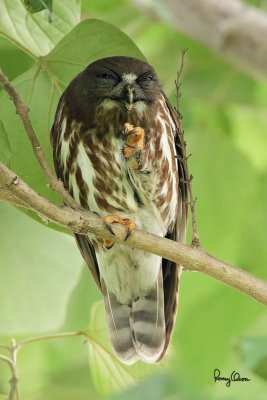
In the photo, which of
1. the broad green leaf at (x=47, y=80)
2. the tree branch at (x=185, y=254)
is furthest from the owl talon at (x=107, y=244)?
the tree branch at (x=185, y=254)

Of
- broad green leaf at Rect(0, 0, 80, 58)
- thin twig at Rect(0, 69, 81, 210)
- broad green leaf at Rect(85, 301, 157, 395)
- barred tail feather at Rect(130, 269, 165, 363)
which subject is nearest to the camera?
thin twig at Rect(0, 69, 81, 210)

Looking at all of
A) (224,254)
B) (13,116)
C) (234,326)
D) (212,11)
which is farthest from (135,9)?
(13,116)

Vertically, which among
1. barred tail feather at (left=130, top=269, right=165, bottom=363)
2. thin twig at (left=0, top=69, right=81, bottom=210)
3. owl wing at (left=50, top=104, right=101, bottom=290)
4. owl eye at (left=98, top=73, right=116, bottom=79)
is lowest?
thin twig at (left=0, top=69, right=81, bottom=210)

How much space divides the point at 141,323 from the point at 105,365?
0.52m

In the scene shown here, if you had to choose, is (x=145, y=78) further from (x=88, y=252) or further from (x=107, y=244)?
(x=88, y=252)

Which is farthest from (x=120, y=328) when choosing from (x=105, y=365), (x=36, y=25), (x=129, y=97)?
(x=36, y=25)

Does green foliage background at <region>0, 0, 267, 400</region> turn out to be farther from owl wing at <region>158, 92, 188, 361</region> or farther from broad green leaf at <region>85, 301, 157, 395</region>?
owl wing at <region>158, 92, 188, 361</region>

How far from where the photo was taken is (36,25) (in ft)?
10.7

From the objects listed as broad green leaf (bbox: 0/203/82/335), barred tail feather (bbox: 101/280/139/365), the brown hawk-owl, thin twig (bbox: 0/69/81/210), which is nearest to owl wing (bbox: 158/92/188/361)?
the brown hawk-owl

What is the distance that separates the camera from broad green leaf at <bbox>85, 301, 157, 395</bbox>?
131 inches

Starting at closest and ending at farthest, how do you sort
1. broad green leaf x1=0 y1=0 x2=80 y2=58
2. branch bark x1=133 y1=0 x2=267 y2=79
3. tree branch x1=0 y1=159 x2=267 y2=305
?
tree branch x1=0 y1=159 x2=267 y2=305 → broad green leaf x1=0 y1=0 x2=80 y2=58 → branch bark x1=133 y1=0 x2=267 y2=79

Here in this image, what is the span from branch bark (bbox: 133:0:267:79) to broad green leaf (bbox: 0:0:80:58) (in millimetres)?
995

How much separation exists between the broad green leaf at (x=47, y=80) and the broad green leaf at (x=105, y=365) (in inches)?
18.3

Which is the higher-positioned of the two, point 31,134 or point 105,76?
point 105,76
